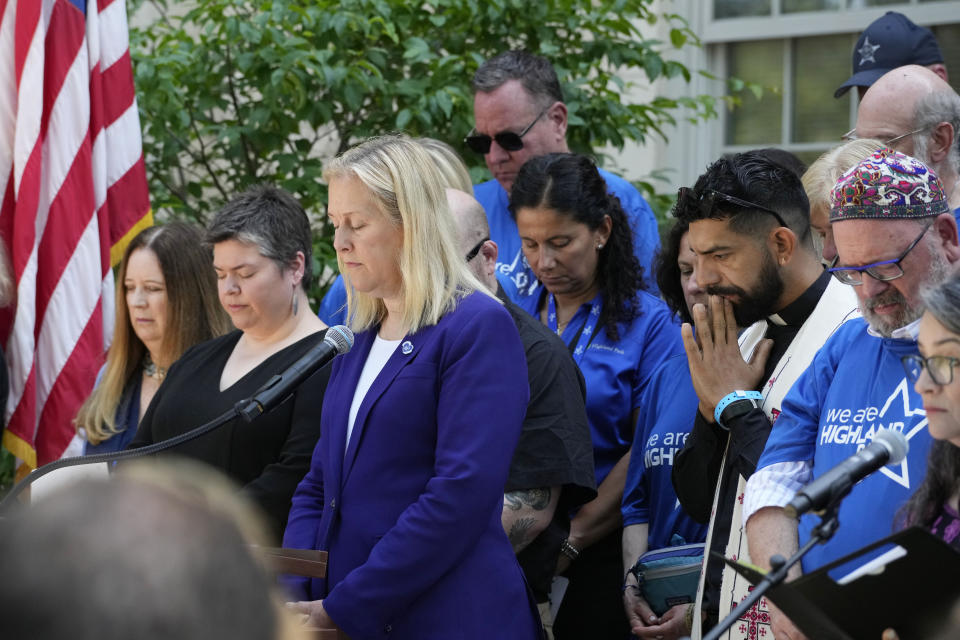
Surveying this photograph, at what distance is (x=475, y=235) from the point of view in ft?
11.7

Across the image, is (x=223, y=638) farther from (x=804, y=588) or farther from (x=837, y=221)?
(x=837, y=221)

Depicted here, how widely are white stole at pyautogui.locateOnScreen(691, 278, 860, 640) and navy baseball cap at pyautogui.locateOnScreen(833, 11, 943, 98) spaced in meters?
1.74

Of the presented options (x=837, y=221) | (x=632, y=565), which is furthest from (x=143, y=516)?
(x=632, y=565)

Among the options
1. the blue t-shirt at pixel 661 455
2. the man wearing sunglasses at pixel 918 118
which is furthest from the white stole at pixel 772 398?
the man wearing sunglasses at pixel 918 118

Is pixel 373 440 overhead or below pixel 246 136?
below

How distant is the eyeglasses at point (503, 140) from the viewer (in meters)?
4.65

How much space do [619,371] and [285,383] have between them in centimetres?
148

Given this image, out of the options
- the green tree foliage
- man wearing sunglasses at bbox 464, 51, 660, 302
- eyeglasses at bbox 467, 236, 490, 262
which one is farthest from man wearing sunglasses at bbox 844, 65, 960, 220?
the green tree foliage

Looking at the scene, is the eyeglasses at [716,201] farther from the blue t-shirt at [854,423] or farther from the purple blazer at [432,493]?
the purple blazer at [432,493]

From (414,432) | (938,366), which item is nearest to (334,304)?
(414,432)

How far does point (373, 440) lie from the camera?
9.21 feet

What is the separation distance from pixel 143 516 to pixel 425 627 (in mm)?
1816

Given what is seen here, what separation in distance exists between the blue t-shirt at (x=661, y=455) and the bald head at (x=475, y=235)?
599 millimetres

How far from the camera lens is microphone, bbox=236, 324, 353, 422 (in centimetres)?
261
